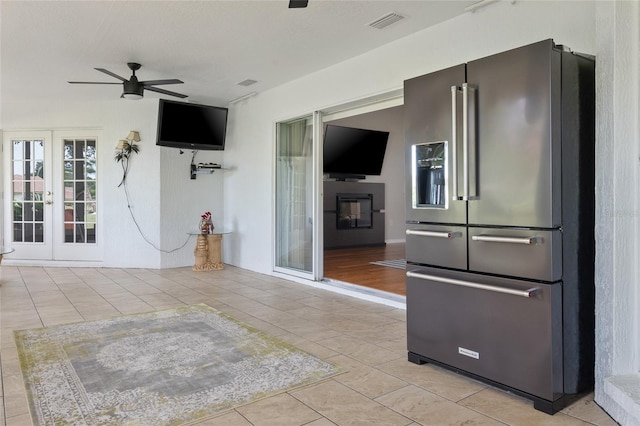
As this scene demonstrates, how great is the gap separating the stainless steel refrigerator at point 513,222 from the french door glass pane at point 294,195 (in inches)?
114

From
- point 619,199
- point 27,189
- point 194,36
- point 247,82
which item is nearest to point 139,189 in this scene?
point 27,189

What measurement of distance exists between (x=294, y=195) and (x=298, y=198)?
0.33ft

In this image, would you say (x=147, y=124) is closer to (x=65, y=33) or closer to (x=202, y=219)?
(x=202, y=219)

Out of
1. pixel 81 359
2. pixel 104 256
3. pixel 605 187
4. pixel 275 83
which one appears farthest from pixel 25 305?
pixel 605 187

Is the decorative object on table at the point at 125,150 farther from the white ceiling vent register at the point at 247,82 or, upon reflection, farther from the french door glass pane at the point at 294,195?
the french door glass pane at the point at 294,195

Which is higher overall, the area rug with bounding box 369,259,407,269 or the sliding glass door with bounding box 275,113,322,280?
the sliding glass door with bounding box 275,113,322,280

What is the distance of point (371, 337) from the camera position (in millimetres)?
3289

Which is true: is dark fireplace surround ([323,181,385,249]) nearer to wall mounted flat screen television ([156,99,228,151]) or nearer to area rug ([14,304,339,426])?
wall mounted flat screen television ([156,99,228,151])

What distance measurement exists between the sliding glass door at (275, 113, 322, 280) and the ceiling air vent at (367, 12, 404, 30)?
1.60 meters

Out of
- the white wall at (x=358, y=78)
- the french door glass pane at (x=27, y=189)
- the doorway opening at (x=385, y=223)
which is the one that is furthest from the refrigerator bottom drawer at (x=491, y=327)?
the french door glass pane at (x=27, y=189)

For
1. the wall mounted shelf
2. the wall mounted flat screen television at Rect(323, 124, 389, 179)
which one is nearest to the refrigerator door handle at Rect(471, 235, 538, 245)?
the wall mounted shelf

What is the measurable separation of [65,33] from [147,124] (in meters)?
2.77

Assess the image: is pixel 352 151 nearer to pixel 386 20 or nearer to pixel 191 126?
pixel 191 126

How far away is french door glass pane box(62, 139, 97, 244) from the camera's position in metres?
7.02
